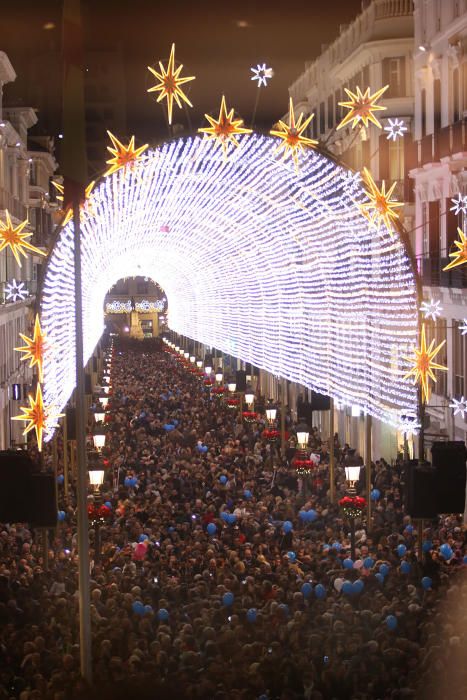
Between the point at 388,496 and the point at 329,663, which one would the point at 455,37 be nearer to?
the point at 388,496

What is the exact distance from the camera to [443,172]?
3291 centimetres

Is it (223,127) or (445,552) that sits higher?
(223,127)

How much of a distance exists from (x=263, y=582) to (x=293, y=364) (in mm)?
23108

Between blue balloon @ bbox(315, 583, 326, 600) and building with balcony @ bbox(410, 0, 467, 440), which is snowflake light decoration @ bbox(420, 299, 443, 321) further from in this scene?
blue balloon @ bbox(315, 583, 326, 600)

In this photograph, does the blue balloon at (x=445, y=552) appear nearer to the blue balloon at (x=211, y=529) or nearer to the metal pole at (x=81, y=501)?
the blue balloon at (x=211, y=529)

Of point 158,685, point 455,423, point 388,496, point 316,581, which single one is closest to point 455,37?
point 455,423

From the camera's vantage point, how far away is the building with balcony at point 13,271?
4519cm

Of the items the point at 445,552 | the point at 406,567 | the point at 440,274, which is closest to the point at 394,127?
the point at 440,274

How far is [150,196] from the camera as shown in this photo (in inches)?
1473

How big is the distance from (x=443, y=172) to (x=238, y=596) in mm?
16930

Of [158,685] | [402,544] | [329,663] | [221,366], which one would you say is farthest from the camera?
[221,366]

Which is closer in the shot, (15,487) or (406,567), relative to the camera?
(15,487)

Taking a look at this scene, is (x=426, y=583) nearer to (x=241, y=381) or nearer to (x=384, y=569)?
(x=384, y=569)

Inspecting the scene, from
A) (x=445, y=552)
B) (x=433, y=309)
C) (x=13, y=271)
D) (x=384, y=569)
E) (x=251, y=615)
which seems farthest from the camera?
(x=13, y=271)
